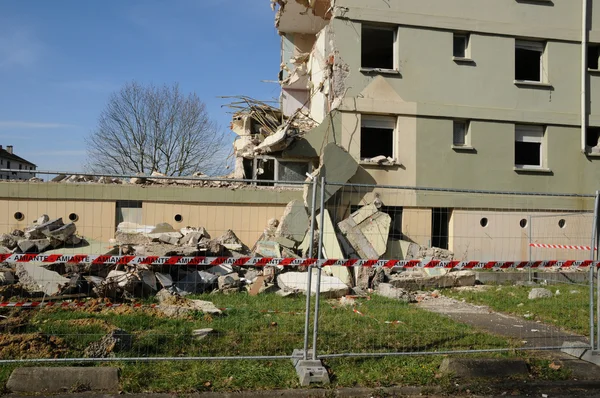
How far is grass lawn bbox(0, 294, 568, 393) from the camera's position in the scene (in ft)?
17.4

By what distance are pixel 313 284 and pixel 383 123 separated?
25.7 ft

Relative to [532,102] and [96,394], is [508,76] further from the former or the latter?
[96,394]

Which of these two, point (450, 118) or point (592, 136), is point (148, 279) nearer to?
point (450, 118)

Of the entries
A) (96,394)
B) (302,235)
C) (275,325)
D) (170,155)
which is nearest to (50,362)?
(96,394)

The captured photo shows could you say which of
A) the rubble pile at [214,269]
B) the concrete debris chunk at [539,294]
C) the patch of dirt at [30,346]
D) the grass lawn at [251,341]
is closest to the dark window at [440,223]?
the rubble pile at [214,269]

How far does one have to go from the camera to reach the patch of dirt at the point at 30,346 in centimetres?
557

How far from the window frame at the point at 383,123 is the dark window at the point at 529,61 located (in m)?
5.25

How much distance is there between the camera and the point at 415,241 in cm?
1484

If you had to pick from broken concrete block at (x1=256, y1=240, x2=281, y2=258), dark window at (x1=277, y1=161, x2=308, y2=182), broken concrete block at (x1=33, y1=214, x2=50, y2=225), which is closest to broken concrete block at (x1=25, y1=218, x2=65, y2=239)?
broken concrete block at (x1=33, y1=214, x2=50, y2=225)

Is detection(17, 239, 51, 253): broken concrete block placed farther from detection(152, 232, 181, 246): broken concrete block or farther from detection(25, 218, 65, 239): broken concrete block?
detection(152, 232, 181, 246): broken concrete block

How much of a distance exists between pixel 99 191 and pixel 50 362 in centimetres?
943

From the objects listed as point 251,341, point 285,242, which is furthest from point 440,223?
point 251,341

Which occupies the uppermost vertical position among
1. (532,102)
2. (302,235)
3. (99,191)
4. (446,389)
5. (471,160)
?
(532,102)

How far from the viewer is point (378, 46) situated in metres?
17.5
